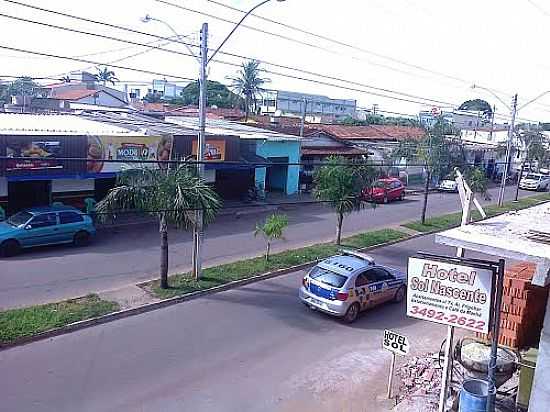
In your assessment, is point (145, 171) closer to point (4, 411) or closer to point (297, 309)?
point (297, 309)

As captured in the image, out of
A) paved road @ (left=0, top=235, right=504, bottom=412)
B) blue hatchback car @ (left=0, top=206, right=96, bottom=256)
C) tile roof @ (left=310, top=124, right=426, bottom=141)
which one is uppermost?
tile roof @ (left=310, top=124, right=426, bottom=141)

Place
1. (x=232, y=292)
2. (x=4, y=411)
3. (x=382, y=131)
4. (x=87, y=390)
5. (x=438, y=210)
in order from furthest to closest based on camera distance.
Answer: (x=382, y=131), (x=438, y=210), (x=232, y=292), (x=87, y=390), (x=4, y=411)

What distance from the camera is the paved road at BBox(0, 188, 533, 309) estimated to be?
15.0 meters

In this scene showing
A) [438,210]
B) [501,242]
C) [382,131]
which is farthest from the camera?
[382,131]

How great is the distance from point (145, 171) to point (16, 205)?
10216 millimetres

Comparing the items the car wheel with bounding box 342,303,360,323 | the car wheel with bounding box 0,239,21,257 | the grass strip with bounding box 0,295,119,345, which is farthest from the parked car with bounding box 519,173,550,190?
the grass strip with bounding box 0,295,119,345

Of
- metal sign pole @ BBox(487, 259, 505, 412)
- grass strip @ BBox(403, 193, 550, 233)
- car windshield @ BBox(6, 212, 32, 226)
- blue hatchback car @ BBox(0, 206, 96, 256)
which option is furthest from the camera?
grass strip @ BBox(403, 193, 550, 233)

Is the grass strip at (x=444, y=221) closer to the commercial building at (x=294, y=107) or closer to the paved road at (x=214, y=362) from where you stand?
the paved road at (x=214, y=362)

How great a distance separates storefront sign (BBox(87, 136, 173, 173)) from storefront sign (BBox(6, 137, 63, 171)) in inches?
49.2

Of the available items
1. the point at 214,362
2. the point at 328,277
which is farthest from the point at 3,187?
the point at 214,362

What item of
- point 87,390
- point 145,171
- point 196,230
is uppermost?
point 145,171

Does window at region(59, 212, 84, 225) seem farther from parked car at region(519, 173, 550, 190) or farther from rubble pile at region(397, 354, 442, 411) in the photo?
parked car at region(519, 173, 550, 190)

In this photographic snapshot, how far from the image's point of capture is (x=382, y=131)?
1953 inches

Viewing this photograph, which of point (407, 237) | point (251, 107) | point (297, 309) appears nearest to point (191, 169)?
point (297, 309)
